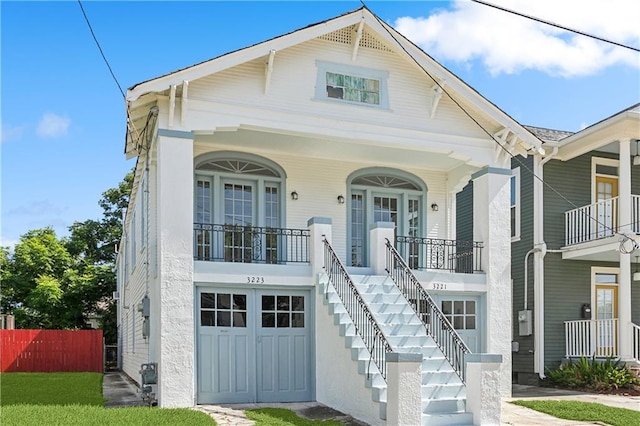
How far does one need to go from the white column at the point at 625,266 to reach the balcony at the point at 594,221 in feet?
2.15

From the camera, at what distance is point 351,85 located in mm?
13469

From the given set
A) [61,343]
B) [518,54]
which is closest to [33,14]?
[518,54]

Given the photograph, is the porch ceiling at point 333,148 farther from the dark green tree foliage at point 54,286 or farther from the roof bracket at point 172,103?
the dark green tree foliage at point 54,286

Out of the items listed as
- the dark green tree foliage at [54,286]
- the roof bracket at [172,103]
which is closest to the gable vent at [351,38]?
the roof bracket at [172,103]

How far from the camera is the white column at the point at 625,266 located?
15523mm

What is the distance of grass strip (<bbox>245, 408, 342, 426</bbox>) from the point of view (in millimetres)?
9961

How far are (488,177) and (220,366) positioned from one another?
6824 mm

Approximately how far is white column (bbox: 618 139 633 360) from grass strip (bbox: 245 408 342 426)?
28.2 feet

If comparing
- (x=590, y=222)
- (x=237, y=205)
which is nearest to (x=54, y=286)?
(x=237, y=205)

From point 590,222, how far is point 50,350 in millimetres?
17879

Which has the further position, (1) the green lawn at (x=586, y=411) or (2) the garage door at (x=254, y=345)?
(2) the garage door at (x=254, y=345)

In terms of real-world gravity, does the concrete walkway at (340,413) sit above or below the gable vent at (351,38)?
below

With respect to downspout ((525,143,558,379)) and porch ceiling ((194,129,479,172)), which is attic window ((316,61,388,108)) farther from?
downspout ((525,143,558,379))

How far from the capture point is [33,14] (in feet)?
36.1
